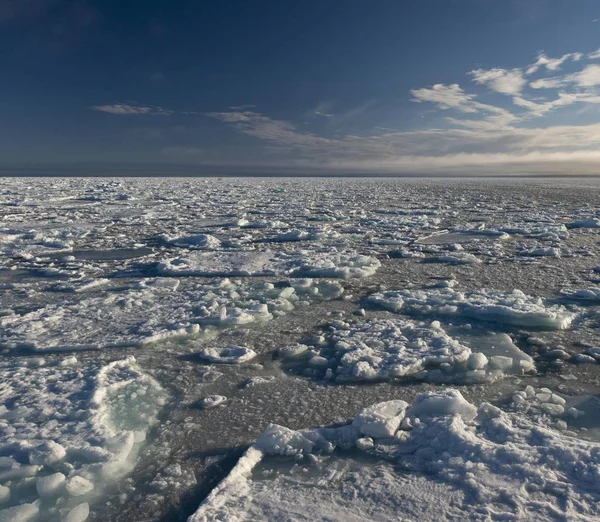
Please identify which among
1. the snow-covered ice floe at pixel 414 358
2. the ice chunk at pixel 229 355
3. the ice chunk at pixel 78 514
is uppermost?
the snow-covered ice floe at pixel 414 358

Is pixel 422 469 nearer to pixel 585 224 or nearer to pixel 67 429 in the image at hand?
pixel 67 429

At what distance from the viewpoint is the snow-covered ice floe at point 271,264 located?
622 cm

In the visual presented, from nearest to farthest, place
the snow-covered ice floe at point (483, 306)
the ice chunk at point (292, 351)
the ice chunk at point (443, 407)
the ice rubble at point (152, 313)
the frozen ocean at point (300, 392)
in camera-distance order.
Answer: the frozen ocean at point (300, 392) → the ice chunk at point (443, 407) → the ice chunk at point (292, 351) → the ice rubble at point (152, 313) → the snow-covered ice floe at point (483, 306)

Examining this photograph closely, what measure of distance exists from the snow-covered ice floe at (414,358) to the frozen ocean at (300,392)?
0.02 meters

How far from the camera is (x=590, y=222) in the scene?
11.4 m

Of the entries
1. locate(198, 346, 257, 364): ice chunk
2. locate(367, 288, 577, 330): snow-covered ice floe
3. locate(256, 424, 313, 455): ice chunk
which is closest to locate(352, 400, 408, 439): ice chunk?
locate(256, 424, 313, 455): ice chunk

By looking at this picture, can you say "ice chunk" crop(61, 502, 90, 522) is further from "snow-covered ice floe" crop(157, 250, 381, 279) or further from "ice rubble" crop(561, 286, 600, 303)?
"ice rubble" crop(561, 286, 600, 303)

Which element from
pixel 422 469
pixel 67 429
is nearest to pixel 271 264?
pixel 67 429

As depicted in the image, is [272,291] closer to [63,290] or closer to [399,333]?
[399,333]

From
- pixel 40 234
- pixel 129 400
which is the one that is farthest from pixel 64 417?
pixel 40 234

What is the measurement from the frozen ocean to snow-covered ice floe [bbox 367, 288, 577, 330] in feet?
0.08

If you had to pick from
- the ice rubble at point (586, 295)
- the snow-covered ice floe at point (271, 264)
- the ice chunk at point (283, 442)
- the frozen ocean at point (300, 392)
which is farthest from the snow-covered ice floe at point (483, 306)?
the ice chunk at point (283, 442)

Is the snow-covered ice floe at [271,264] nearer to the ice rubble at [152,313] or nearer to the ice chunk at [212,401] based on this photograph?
the ice rubble at [152,313]

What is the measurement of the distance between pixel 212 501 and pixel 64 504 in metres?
0.70
